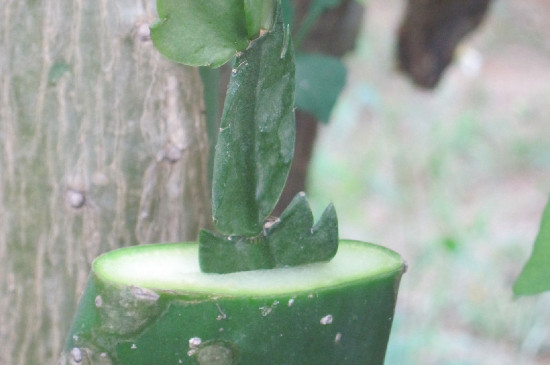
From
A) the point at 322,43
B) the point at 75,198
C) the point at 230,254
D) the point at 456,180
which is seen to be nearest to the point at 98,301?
the point at 230,254

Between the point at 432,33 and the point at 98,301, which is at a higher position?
the point at 432,33

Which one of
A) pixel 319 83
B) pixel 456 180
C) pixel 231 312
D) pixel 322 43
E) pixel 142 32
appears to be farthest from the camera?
pixel 456 180

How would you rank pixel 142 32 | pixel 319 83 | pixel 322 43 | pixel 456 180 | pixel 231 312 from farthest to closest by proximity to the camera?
pixel 456 180 → pixel 322 43 → pixel 319 83 → pixel 142 32 → pixel 231 312

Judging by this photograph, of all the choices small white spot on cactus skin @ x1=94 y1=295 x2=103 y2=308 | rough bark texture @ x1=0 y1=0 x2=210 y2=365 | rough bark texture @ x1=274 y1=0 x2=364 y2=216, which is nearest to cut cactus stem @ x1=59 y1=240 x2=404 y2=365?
small white spot on cactus skin @ x1=94 y1=295 x2=103 y2=308

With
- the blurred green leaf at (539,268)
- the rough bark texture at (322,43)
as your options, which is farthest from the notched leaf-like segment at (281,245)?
the rough bark texture at (322,43)

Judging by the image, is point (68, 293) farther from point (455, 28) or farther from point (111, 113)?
point (455, 28)

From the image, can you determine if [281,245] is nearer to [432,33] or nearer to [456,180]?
[432,33]

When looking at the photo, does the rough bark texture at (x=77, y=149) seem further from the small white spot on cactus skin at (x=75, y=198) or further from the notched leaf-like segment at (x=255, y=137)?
the notched leaf-like segment at (x=255, y=137)

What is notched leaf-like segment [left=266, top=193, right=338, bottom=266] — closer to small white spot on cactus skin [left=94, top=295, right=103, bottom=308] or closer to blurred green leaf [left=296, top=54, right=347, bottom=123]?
small white spot on cactus skin [left=94, top=295, right=103, bottom=308]
